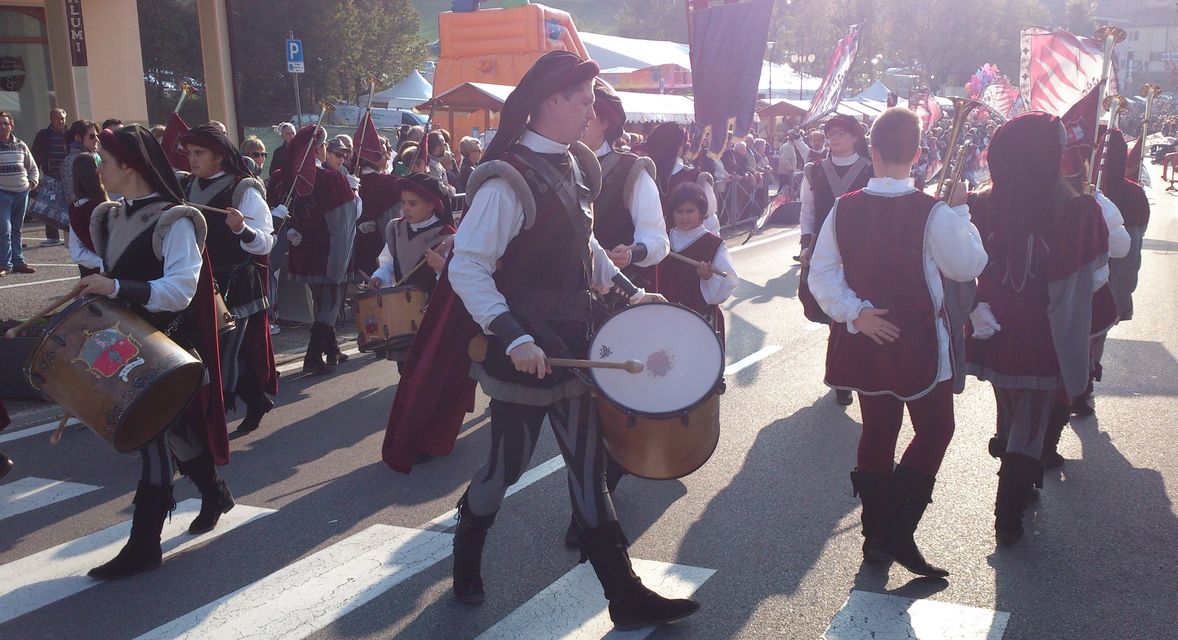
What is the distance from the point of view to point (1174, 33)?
4919 inches

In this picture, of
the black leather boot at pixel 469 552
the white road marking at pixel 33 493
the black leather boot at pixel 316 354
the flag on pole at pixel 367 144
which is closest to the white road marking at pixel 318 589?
the black leather boot at pixel 469 552

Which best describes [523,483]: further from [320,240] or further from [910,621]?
[320,240]

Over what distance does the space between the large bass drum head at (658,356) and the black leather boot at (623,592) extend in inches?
19.7

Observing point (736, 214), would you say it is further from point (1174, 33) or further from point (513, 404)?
point (1174, 33)

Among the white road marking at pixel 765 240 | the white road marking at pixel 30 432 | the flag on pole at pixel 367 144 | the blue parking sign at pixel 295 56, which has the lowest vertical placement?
the white road marking at pixel 765 240

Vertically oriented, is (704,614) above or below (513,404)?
below

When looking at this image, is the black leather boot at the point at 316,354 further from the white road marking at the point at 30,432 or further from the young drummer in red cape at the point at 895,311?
the young drummer in red cape at the point at 895,311

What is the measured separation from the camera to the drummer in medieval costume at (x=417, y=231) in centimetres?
639

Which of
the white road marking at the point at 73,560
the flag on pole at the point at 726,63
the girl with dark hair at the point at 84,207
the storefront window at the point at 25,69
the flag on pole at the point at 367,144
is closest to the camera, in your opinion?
the white road marking at the point at 73,560

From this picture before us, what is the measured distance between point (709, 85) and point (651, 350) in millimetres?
6635

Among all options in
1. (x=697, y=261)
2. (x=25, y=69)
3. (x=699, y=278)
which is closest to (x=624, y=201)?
(x=697, y=261)

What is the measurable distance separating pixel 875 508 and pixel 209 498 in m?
2.86

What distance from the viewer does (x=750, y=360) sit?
8242 millimetres

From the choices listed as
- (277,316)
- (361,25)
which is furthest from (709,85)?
(361,25)
